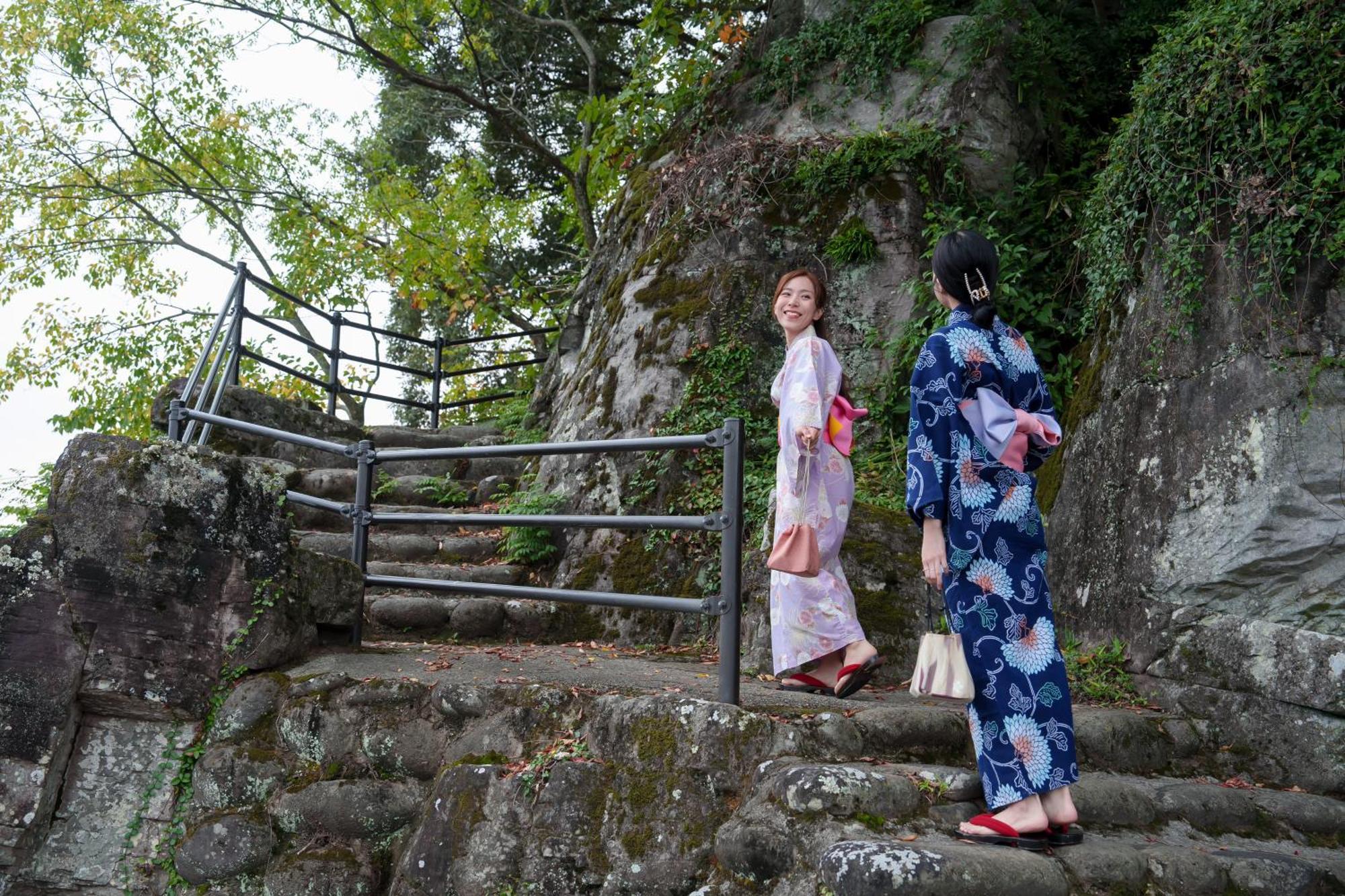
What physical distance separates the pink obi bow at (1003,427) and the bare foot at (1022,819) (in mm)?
992

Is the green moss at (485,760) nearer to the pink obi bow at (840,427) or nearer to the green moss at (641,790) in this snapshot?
the green moss at (641,790)

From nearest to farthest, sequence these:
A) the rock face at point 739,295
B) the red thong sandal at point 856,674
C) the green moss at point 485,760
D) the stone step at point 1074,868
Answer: the stone step at point 1074,868
the green moss at point 485,760
the red thong sandal at point 856,674
the rock face at point 739,295

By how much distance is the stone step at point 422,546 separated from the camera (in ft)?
22.4

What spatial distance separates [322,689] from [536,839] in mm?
1150

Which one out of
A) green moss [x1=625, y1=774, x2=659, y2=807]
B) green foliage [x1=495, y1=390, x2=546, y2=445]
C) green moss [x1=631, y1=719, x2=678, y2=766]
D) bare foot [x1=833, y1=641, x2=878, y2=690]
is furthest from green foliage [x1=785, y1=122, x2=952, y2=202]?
green moss [x1=625, y1=774, x2=659, y2=807]

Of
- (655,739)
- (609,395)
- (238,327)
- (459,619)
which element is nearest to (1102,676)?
(655,739)

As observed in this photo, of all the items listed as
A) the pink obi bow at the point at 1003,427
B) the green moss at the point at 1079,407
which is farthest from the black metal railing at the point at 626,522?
the green moss at the point at 1079,407

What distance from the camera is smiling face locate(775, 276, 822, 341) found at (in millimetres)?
4434

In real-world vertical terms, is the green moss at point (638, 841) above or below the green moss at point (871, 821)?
below

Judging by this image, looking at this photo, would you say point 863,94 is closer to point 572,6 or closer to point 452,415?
point 572,6

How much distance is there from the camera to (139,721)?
4160 mm

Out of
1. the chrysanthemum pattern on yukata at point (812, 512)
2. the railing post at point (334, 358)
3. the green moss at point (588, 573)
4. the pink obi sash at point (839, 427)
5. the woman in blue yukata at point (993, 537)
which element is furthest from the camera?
the railing post at point (334, 358)

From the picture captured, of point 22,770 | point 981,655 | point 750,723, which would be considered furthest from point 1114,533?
point 22,770

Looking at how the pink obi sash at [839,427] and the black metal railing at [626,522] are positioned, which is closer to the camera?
the black metal railing at [626,522]
